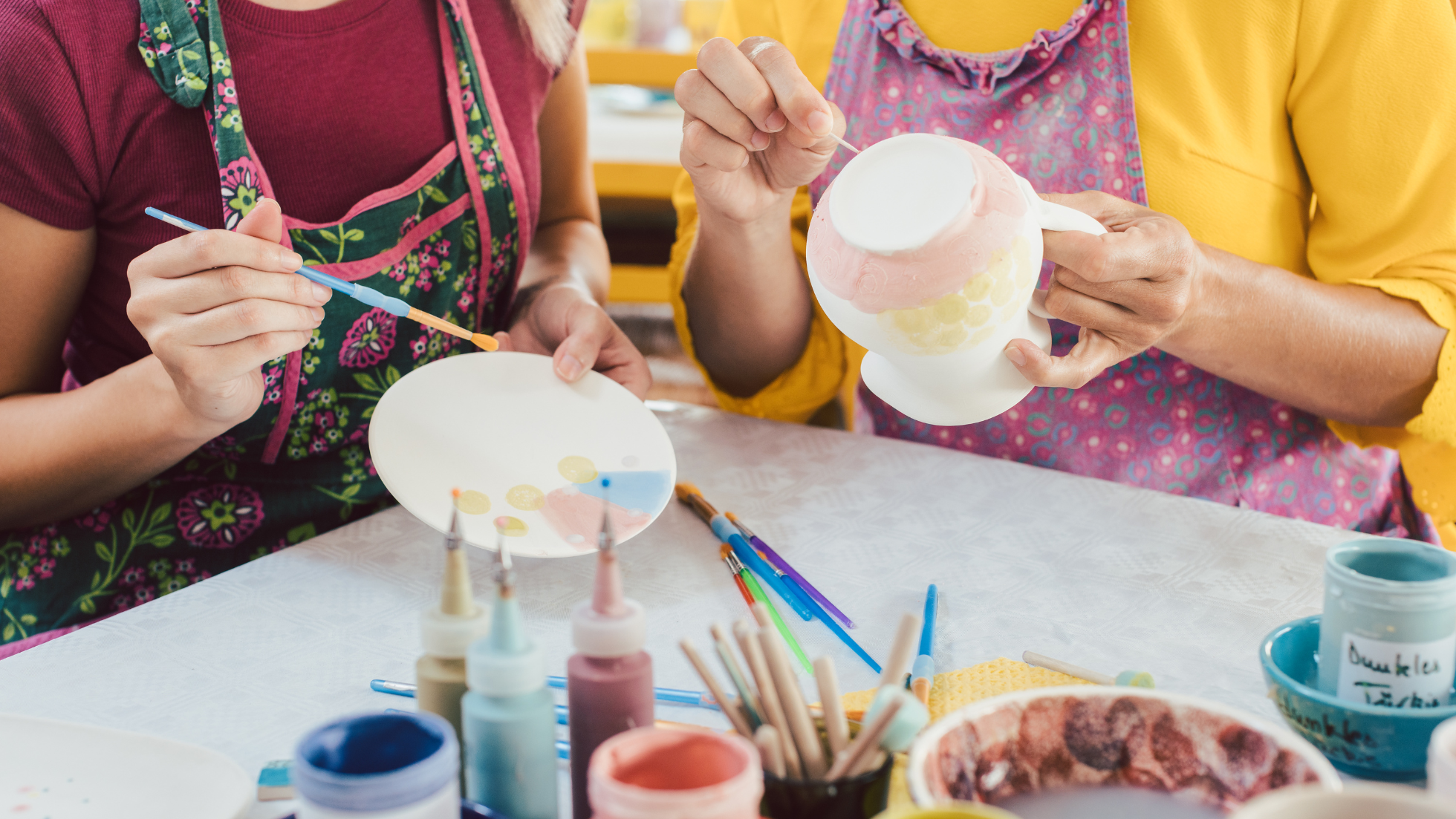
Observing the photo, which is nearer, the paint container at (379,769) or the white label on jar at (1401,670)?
the paint container at (379,769)

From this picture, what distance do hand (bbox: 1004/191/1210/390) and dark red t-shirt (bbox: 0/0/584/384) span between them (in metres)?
0.68

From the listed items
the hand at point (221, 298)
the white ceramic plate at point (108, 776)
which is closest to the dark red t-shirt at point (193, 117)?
the hand at point (221, 298)

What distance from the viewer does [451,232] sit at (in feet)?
3.66

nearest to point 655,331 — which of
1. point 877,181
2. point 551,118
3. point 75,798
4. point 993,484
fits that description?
point 551,118

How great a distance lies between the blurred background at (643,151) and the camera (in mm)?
2381

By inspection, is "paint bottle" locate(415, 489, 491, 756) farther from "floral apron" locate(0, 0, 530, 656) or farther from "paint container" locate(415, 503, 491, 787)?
"floral apron" locate(0, 0, 530, 656)

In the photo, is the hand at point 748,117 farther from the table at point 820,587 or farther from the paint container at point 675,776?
the paint container at point 675,776

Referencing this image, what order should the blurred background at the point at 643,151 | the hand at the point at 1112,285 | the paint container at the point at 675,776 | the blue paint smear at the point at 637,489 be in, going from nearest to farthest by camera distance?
the paint container at the point at 675,776, the hand at the point at 1112,285, the blue paint smear at the point at 637,489, the blurred background at the point at 643,151

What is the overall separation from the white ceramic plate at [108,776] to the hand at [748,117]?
0.59 meters

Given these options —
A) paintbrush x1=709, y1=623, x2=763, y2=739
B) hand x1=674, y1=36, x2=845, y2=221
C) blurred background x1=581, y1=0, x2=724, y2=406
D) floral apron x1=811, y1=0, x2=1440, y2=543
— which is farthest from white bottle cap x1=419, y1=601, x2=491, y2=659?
blurred background x1=581, y1=0, x2=724, y2=406

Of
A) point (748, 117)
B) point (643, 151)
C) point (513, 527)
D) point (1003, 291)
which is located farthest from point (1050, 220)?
point (643, 151)

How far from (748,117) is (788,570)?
1.23 feet

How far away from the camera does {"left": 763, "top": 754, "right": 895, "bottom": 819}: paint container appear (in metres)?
0.44

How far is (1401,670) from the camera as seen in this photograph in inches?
21.0
